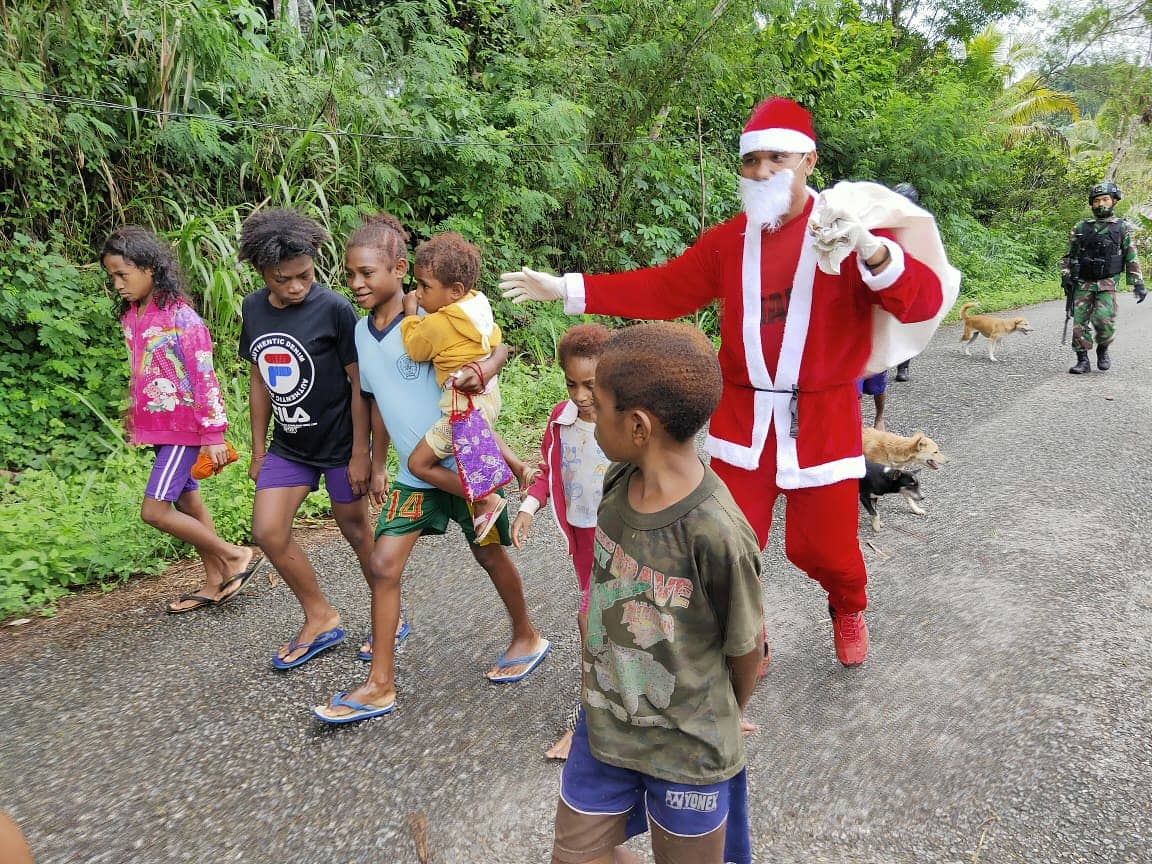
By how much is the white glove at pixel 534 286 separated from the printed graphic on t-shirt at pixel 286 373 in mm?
856

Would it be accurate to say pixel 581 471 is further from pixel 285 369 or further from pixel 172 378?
pixel 172 378

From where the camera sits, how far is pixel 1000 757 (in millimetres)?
2674

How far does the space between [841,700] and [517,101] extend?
6223mm

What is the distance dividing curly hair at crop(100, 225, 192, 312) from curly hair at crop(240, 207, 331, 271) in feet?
2.24

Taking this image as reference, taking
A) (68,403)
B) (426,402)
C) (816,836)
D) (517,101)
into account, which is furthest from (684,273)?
(517,101)

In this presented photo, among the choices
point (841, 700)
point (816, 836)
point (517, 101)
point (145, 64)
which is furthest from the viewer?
point (517, 101)

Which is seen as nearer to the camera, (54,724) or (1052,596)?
(54,724)

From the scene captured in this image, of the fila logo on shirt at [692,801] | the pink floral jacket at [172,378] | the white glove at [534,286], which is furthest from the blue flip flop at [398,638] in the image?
the fila logo on shirt at [692,801]

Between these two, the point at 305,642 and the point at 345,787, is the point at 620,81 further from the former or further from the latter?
the point at 345,787

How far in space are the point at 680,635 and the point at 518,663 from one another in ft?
5.41

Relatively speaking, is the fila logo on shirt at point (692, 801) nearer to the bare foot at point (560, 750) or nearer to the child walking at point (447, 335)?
the bare foot at point (560, 750)

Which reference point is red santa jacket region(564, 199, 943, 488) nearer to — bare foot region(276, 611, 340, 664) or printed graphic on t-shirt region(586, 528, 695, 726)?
printed graphic on t-shirt region(586, 528, 695, 726)

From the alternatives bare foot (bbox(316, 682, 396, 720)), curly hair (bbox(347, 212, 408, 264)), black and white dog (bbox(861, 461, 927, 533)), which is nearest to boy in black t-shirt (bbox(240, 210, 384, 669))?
curly hair (bbox(347, 212, 408, 264))

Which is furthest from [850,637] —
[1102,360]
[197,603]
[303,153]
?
[1102,360]
